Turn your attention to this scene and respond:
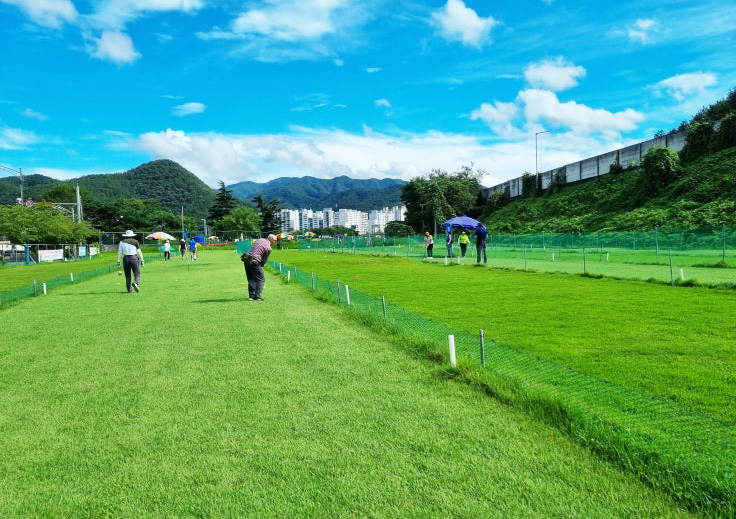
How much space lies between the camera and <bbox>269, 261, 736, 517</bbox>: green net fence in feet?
10.4

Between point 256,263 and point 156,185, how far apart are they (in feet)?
556

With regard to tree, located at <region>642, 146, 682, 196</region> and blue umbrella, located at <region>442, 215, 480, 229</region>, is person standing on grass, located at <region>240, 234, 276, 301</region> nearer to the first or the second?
blue umbrella, located at <region>442, 215, 480, 229</region>

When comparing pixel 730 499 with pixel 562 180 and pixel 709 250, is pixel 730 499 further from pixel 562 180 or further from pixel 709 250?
pixel 562 180

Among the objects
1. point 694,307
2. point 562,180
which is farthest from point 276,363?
point 562,180

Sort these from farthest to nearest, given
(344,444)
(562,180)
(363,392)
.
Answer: (562,180) → (363,392) → (344,444)

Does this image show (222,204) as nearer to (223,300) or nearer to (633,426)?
(223,300)

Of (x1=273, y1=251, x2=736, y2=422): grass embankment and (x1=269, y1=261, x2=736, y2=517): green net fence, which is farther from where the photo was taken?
(x1=273, y1=251, x2=736, y2=422): grass embankment

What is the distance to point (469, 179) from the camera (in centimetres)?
8575

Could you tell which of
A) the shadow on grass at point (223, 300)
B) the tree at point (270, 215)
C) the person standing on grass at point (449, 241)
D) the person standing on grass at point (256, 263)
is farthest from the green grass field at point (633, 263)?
the tree at point (270, 215)

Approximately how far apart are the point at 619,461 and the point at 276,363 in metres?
4.22

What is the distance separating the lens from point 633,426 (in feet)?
13.2

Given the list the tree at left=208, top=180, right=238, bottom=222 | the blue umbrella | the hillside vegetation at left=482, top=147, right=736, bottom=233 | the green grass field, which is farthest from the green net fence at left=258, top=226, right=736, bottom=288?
the tree at left=208, top=180, right=238, bottom=222

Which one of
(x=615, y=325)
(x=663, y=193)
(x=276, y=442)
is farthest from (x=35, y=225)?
(x=663, y=193)

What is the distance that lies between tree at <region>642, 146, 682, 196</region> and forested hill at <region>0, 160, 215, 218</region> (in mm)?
→ 134958
